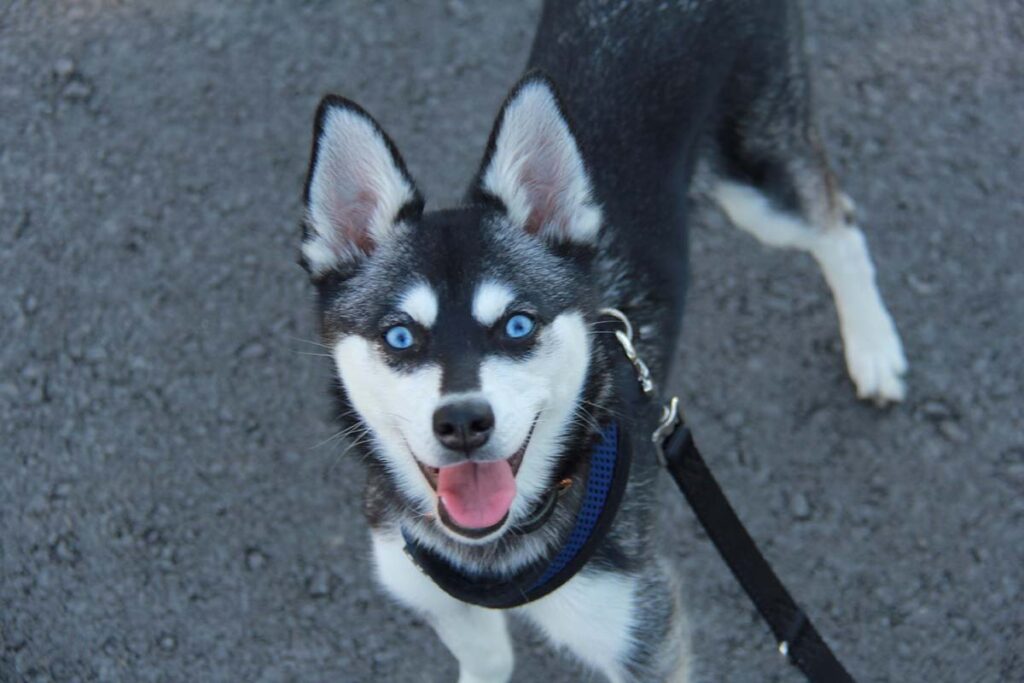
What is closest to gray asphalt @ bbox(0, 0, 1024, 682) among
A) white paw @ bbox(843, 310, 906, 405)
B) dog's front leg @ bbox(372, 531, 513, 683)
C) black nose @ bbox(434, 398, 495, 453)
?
white paw @ bbox(843, 310, 906, 405)

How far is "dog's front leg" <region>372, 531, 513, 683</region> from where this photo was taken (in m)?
2.69

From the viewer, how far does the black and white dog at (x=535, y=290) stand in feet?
7.45

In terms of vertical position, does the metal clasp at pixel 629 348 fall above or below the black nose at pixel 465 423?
below

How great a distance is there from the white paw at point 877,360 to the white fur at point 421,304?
194 cm

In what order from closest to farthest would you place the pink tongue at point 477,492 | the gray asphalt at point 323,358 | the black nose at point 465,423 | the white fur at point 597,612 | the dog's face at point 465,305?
the black nose at point 465,423 < the dog's face at point 465,305 < the pink tongue at point 477,492 < the white fur at point 597,612 < the gray asphalt at point 323,358

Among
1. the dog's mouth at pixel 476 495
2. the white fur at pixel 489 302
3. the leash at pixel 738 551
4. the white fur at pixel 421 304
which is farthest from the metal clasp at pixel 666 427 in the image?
the white fur at pixel 421 304

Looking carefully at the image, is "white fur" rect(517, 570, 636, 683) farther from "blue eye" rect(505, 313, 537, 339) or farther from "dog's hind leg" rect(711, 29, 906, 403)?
"dog's hind leg" rect(711, 29, 906, 403)

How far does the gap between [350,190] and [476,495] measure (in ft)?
2.61

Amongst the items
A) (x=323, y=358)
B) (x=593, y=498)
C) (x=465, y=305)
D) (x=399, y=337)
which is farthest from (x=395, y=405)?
(x=323, y=358)

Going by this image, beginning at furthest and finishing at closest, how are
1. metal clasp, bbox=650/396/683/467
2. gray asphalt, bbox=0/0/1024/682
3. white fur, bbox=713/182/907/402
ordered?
1. white fur, bbox=713/182/907/402
2. gray asphalt, bbox=0/0/1024/682
3. metal clasp, bbox=650/396/683/467

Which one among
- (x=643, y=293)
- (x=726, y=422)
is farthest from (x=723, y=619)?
(x=643, y=293)

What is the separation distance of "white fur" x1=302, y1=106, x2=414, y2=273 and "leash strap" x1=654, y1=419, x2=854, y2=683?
2.93 feet

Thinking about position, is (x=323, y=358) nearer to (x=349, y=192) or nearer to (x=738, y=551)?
(x=349, y=192)

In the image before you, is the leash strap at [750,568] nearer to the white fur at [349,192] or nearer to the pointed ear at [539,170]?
the pointed ear at [539,170]
